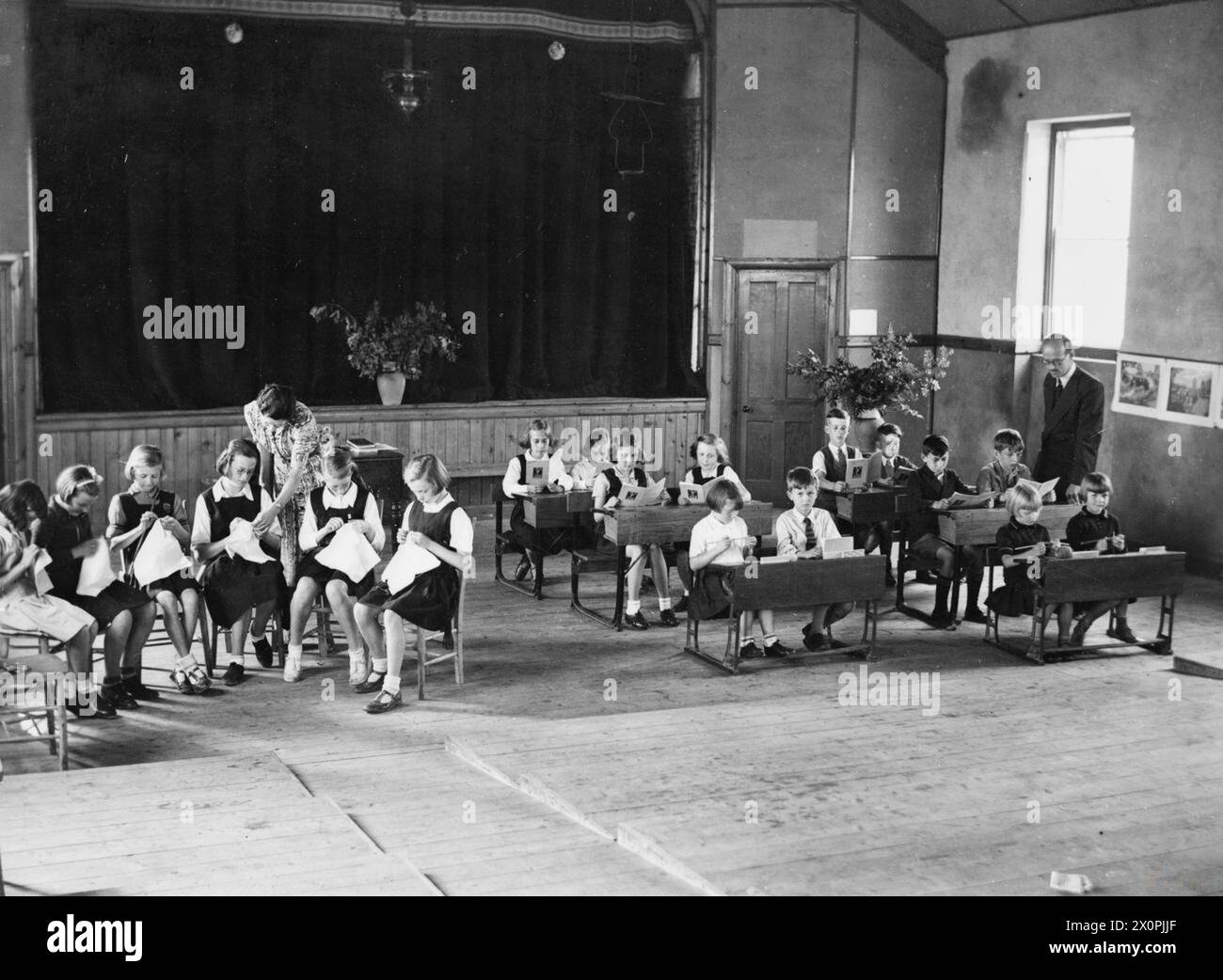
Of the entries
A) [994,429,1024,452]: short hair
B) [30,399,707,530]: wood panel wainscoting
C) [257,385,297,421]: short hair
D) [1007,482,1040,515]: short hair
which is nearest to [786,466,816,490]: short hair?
[1007,482,1040,515]: short hair

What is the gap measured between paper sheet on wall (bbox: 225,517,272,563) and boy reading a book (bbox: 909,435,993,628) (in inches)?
149

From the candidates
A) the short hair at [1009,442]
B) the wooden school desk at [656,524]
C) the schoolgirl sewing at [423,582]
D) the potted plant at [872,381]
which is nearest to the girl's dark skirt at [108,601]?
the schoolgirl sewing at [423,582]

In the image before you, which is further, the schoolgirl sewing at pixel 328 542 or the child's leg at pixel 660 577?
the child's leg at pixel 660 577

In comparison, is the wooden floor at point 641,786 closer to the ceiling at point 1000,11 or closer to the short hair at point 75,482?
the short hair at point 75,482

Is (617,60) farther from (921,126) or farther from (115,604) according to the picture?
(115,604)

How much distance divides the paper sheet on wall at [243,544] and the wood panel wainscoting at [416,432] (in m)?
4.06

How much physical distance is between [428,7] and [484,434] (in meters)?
3.33

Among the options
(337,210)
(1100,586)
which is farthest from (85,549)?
(337,210)

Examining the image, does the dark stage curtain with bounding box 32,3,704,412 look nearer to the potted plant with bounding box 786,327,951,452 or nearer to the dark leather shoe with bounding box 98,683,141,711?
the potted plant with bounding box 786,327,951,452

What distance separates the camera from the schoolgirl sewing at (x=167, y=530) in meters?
6.91

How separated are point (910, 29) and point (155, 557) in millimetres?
8211

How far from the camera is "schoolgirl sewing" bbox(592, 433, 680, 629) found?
8648mm

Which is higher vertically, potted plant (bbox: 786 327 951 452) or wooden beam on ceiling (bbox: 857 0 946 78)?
wooden beam on ceiling (bbox: 857 0 946 78)

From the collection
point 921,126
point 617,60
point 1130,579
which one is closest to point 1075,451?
point 1130,579
